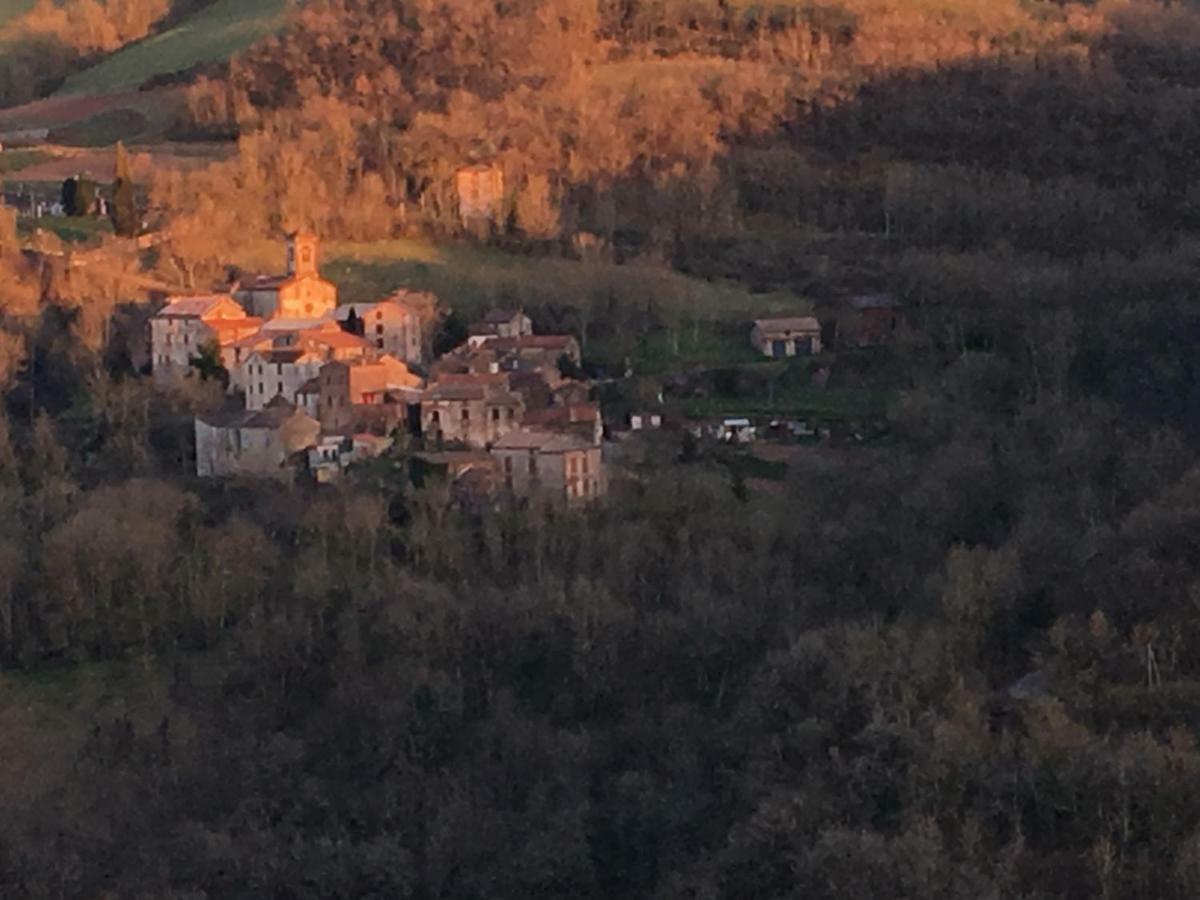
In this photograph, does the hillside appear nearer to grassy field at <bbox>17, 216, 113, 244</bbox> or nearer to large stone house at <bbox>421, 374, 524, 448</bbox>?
large stone house at <bbox>421, 374, 524, 448</bbox>

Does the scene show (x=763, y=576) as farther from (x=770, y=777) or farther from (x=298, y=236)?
(x=298, y=236)

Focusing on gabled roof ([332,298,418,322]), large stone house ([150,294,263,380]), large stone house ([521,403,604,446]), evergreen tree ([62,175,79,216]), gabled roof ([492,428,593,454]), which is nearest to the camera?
gabled roof ([492,428,593,454])

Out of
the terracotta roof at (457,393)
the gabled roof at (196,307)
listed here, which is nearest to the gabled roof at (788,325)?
the terracotta roof at (457,393)

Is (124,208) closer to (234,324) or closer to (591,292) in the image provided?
(234,324)

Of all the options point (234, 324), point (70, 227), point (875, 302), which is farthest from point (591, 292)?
point (70, 227)

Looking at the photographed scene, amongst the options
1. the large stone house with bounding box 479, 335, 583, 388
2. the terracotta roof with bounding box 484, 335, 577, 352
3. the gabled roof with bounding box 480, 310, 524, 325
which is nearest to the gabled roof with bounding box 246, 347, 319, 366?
the large stone house with bounding box 479, 335, 583, 388

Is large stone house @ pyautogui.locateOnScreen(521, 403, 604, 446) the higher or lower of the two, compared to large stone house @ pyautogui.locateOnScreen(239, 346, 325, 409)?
lower

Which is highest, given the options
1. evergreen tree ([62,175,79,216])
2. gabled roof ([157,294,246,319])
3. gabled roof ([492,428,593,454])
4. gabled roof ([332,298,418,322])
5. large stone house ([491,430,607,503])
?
evergreen tree ([62,175,79,216])

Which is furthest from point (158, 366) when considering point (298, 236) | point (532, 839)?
point (532, 839)

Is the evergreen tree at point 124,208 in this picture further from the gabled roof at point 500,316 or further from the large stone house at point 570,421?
the large stone house at point 570,421
